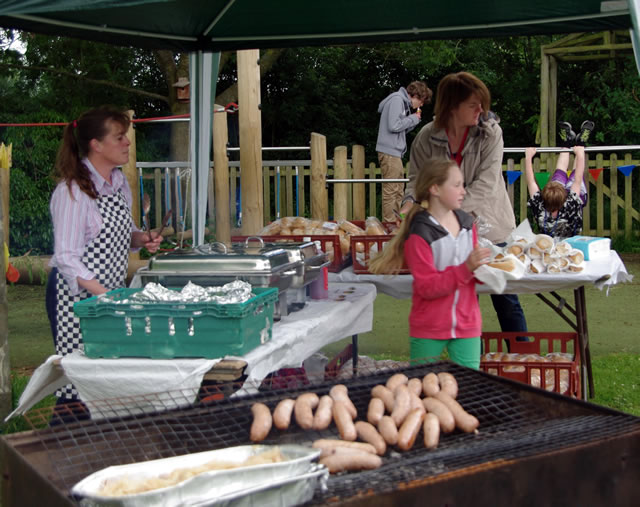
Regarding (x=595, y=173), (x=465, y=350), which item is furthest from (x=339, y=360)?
(x=595, y=173)

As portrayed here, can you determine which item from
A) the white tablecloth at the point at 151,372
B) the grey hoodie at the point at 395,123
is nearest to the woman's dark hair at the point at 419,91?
the grey hoodie at the point at 395,123

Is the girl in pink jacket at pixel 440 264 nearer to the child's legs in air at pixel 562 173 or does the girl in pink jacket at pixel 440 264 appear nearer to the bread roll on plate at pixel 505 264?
the bread roll on plate at pixel 505 264

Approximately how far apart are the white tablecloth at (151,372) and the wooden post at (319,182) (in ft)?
16.9

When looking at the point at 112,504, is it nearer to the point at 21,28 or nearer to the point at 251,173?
the point at 21,28

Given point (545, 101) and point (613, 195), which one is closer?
point (613, 195)

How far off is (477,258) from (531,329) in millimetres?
4458

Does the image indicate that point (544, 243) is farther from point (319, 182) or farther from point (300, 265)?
point (319, 182)

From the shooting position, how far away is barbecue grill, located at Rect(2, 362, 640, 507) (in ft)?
6.62

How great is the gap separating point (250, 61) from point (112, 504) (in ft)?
20.0

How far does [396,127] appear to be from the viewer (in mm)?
10008

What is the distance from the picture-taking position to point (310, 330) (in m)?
3.59

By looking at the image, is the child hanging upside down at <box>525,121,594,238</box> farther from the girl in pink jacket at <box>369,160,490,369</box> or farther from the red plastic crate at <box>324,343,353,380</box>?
the girl in pink jacket at <box>369,160,490,369</box>

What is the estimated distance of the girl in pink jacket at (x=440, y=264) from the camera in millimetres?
3666

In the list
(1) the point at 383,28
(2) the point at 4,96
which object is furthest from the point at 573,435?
(2) the point at 4,96
